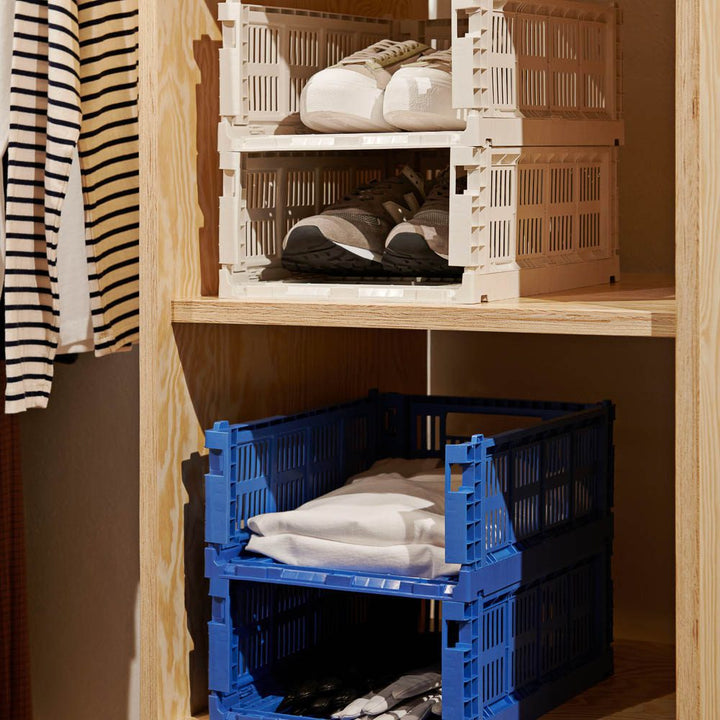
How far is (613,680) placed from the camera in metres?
1.82

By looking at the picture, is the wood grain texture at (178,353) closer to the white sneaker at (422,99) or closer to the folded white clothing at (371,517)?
the folded white clothing at (371,517)

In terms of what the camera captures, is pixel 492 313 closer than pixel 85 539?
Yes

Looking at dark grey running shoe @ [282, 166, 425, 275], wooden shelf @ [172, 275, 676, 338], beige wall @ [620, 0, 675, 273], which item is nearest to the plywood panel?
beige wall @ [620, 0, 675, 273]

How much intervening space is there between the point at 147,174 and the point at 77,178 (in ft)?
1.82

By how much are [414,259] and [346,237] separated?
0.10 meters

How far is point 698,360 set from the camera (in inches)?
49.7

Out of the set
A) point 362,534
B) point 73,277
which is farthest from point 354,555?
point 73,277

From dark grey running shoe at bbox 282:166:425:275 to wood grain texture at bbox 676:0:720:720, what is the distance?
1.59 feet

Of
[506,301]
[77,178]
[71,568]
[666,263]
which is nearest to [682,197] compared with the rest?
[506,301]

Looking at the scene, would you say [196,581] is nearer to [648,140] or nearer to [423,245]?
[423,245]

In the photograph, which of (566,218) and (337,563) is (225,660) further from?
(566,218)

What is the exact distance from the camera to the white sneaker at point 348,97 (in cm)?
158

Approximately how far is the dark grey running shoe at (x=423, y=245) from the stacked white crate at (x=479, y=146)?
33mm

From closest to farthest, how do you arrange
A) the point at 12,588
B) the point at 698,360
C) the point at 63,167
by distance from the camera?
1. the point at 698,360
2. the point at 63,167
3. the point at 12,588
